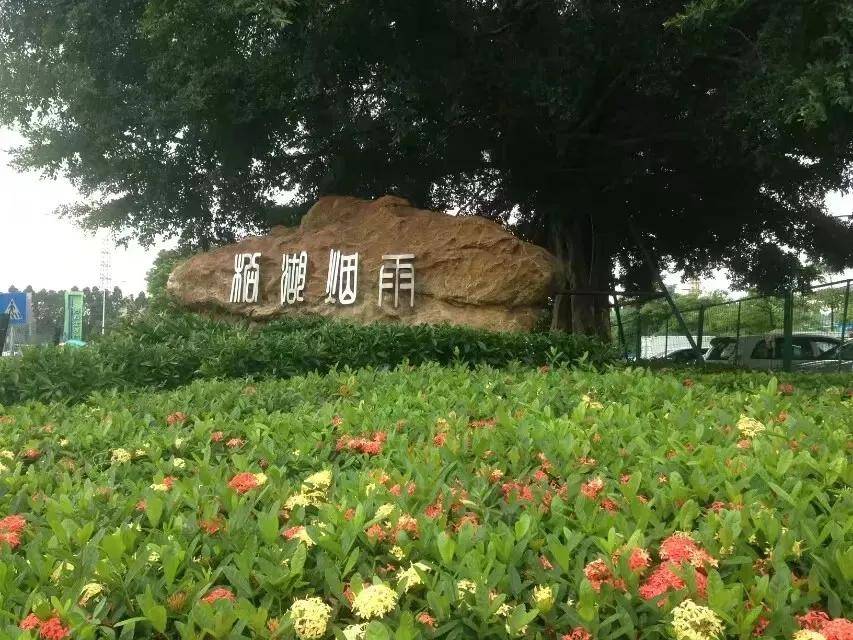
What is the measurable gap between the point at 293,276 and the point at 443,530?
7.11 m

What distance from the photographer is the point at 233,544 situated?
5.80 ft

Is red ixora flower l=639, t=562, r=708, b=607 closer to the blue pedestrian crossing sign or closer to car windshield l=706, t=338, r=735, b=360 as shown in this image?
car windshield l=706, t=338, r=735, b=360

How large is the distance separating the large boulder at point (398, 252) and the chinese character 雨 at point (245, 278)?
0.06 metres

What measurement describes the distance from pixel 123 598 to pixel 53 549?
0.27m

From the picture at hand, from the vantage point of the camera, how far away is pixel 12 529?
196 centimetres

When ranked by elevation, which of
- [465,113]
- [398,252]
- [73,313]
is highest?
[465,113]

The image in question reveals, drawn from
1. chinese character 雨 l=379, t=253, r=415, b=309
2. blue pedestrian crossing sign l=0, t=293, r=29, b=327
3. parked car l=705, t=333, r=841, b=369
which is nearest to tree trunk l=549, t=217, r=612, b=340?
parked car l=705, t=333, r=841, b=369

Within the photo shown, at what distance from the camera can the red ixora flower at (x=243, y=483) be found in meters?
2.21

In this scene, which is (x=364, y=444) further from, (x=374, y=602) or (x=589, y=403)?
(x=374, y=602)

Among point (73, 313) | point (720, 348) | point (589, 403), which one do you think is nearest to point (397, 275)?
point (589, 403)

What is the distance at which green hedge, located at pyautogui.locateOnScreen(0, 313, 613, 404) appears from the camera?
581 cm

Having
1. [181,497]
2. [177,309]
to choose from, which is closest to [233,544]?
[181,497]

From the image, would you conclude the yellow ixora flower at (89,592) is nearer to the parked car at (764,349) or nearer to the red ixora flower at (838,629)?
the red ixora flower at (838,629)

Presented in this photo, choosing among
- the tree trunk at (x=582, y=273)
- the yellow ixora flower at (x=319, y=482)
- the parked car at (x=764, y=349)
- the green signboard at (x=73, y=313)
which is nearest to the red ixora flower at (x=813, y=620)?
the yellow ixora flower at (x=319, y=482)
